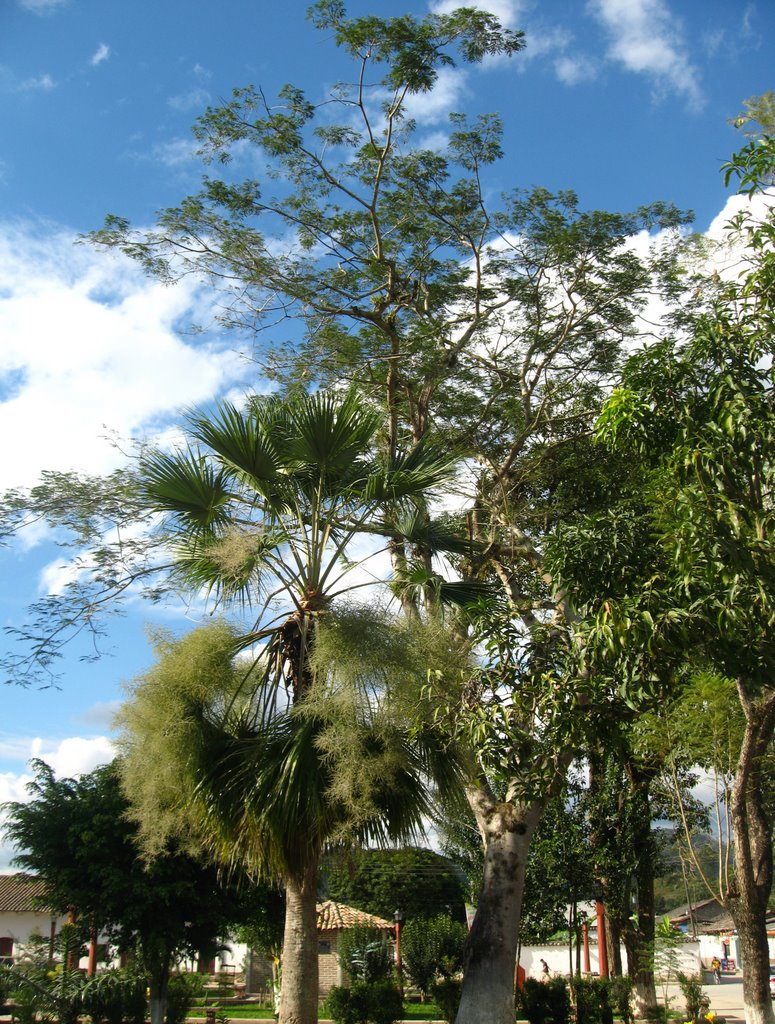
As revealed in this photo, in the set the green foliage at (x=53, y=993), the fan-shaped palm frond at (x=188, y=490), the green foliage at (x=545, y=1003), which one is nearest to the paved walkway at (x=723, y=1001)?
the green foliage at (x=545, y=1003)

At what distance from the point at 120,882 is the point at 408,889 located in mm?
20059

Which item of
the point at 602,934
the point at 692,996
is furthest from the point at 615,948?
the point at 692,996

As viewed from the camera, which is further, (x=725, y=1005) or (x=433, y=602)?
(x=725, y=1005)

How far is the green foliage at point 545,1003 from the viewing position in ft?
55.3

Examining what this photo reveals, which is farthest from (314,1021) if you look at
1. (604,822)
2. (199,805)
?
(604,822)

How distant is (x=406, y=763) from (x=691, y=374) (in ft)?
14.8

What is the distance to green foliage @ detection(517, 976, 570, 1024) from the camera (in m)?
16.9

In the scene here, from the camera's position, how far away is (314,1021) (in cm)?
890

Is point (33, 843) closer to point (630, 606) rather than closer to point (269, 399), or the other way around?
point (269, 399)

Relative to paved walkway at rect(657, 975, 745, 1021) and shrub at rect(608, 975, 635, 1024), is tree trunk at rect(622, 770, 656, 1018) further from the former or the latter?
paved walkway at rect(657, 975, 745, 1021)

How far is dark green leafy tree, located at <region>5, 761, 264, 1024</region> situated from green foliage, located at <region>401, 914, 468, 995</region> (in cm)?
1124

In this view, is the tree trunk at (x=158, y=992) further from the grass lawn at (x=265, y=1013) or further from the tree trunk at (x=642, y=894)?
the tree trunk at (x=642, y=894)

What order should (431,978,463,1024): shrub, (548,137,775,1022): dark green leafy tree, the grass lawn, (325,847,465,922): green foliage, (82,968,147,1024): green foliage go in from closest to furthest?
(548,137,775,1022): dark green leafy tree < (82,968,147,1024): green foliage < (431,978,463,1024): shrub < the grass lawn < (325,847,465,922): green foliage

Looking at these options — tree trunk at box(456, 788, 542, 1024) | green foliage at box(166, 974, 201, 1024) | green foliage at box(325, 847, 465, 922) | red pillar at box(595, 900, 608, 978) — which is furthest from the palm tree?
green foliage at box(325, 847, 465, 922)
